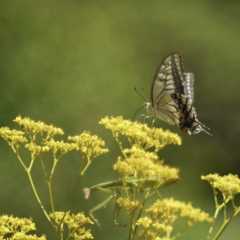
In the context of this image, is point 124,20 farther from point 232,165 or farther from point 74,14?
point 232,165

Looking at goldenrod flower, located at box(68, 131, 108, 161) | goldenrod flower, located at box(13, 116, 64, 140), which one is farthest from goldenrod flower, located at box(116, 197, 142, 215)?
goldenrod flower, located at box(13, 116, 64, 140)

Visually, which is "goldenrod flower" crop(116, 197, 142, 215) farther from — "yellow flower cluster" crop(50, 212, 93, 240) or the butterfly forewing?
the butterfly forewing

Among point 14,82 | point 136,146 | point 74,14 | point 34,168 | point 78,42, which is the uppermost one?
point 74,14

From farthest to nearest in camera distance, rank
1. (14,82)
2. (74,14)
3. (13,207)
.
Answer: (74,14) < (14,82) < (13,207)

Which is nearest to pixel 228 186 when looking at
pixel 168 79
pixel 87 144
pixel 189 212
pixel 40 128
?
pixel 189 212

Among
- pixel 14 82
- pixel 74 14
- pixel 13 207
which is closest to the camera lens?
pixel 13 207

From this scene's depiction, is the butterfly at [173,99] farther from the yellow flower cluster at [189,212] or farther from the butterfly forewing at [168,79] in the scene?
the yellow flower cluster at [189,212]

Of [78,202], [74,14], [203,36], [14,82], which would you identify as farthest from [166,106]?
[203,36]
